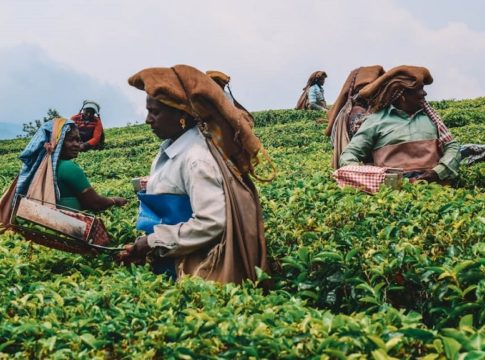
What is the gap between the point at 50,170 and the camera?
5.00 m

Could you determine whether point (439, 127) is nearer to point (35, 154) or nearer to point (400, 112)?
point (400, 112)

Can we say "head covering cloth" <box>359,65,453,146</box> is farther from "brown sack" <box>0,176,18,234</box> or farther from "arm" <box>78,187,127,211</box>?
"brown sack" <box>0,176,18,234</box>

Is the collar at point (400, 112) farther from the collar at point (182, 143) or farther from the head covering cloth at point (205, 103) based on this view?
the collar at point (182, 143)

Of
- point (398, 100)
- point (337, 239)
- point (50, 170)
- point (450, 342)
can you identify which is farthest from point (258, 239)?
point (398, 100)

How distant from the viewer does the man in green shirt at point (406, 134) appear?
218 inches

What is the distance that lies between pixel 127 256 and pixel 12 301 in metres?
0.87

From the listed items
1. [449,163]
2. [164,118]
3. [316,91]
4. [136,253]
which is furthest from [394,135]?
[316,91]

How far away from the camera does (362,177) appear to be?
16.9ft

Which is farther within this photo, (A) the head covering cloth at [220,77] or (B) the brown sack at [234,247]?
(A) the head covering cloth at [220,77]

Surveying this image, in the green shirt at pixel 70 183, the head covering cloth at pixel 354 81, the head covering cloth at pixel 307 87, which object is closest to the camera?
the green shirt at pixel 70 183

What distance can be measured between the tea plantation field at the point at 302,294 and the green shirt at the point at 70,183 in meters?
0.33

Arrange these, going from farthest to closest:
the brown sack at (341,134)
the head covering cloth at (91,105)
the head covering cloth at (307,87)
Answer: the head covering cloth at (307,87), the head covering cloth at (91,105), the brown sack at (341,134)

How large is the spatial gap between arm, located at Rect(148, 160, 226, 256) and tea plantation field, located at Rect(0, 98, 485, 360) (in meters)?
0.23

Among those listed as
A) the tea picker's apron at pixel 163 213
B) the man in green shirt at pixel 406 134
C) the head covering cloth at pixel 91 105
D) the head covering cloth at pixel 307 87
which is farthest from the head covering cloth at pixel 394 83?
the head covering cloth at pixel 307 87
